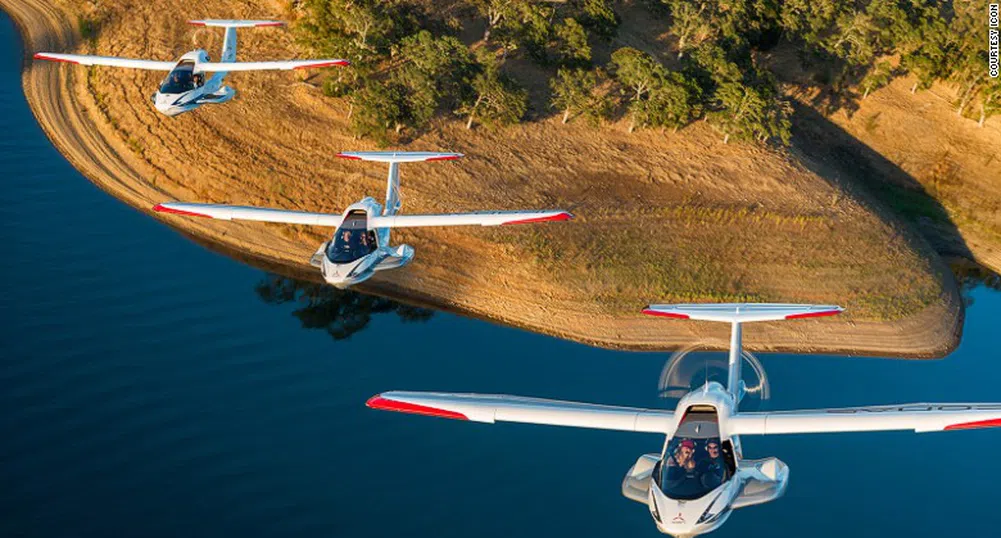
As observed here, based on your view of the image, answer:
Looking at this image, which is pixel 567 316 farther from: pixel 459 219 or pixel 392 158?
pixel 392 158

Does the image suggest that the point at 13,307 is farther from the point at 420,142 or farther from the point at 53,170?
the point at 420,142

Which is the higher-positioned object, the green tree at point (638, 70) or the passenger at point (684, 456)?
the green tree at point (638, 70)

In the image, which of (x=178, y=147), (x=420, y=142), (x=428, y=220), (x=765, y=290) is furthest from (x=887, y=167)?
(x=178, y=147)

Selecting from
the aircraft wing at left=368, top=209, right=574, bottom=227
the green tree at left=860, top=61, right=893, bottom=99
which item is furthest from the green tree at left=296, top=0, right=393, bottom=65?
the green tree at left=860, top=61, right=893, bottom=99

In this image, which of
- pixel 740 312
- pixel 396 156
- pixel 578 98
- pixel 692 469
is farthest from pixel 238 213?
pixel 692 469

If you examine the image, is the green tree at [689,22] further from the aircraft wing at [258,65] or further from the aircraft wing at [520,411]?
the aircraft wing at [520,411]

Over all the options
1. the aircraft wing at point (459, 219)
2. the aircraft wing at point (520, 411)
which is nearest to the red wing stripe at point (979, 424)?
the aircraft wing at point (520, 411)

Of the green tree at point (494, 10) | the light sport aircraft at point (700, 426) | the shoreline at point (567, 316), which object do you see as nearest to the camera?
the light sport aircraft at point (700, 426)
